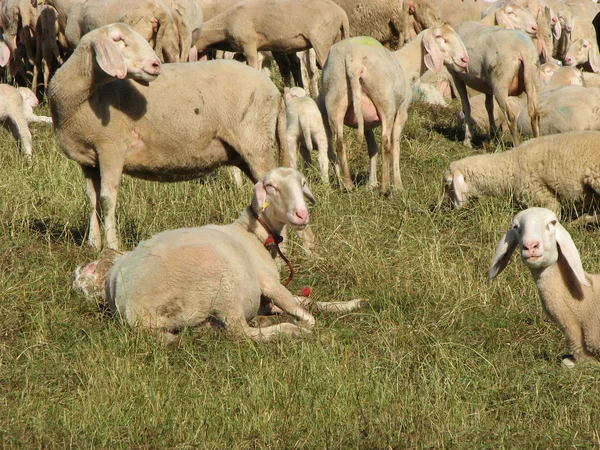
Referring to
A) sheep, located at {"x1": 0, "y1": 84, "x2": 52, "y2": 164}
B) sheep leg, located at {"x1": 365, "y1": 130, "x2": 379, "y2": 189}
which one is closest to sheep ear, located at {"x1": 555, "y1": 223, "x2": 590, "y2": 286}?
sheep leg, located at {"x1": 365, "y1": 130, "x2": 379, "y2": 189}

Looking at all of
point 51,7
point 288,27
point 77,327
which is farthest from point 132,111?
point 51,7

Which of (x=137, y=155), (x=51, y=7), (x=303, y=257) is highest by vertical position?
(x=137, y=155)

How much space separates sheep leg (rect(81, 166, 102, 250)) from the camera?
751 cm

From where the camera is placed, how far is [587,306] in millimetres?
5492

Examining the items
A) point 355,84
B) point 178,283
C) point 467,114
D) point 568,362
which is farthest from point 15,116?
point 568,362

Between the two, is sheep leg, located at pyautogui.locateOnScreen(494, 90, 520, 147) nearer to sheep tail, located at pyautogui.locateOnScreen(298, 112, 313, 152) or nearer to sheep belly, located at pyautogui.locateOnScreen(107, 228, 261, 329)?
sheep tail, located at pyautogui.locateOnScreen(298, 112, 313, 152)

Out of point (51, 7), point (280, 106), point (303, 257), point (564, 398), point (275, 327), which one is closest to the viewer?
point (564, 398)

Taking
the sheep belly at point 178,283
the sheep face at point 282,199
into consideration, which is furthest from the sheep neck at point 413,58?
the sheep belly at point 178,283

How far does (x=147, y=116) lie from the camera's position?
24.7ft

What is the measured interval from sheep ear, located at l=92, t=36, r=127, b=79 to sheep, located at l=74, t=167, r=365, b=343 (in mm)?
1427

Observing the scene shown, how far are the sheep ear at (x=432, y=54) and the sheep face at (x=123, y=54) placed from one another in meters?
4.47

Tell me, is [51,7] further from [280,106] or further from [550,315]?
[550,315]

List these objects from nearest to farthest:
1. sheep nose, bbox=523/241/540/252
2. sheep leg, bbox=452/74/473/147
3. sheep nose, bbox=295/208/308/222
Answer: sheep nose, bbox=523/241/540/252 → sheep nose, bbox=295/208/308/222 → sheep leg, bbox=452/74/473/147

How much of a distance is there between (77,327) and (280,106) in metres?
2.86
